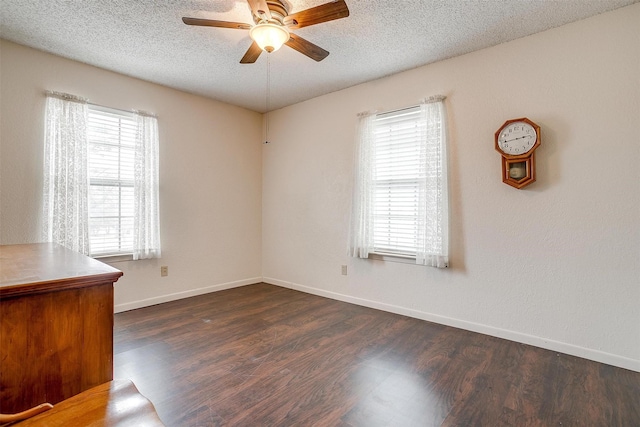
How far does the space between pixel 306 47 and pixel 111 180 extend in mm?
Answer: 2540

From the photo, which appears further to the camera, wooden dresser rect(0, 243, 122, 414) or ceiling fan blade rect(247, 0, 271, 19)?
ceiling fan blade rect(247, 0, 271, 19)

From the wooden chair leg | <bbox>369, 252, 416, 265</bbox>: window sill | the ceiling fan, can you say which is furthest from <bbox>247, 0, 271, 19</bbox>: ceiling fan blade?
<bbox>369, 252, 416, 265</bbox>: window sill

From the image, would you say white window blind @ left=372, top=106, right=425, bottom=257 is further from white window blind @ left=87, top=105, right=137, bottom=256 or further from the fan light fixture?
white window blind @ left=87, top=105, right=137, bottom=256

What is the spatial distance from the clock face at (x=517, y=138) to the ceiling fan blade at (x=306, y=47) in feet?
5.48

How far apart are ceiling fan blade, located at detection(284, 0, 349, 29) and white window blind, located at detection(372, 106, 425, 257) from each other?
160cm

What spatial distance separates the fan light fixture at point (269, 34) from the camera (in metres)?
2.05

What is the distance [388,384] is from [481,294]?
141 cm

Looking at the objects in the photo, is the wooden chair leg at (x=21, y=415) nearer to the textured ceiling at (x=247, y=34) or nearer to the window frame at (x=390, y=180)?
the textured ceiling at (x=247, y=34)

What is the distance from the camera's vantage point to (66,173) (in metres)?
3.01

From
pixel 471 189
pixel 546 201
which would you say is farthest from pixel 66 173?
pixel 546 201

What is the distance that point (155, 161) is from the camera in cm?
365

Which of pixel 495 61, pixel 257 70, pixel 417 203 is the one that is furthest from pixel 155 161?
pixel 495 61

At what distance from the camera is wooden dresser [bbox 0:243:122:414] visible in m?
0.92

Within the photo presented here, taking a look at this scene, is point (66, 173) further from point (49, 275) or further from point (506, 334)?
point (506, 334)
